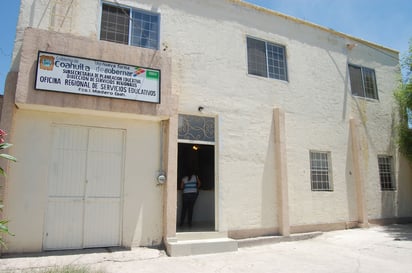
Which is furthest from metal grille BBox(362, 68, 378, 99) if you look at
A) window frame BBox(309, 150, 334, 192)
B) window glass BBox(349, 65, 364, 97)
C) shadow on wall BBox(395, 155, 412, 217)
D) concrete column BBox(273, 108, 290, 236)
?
concrete column BBox(273, 108, 290, 236)

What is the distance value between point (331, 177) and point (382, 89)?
4.93 meters

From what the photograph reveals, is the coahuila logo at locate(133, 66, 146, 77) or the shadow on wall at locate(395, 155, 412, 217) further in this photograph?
the shadow on wall at locate(395, 155, 412, 217)

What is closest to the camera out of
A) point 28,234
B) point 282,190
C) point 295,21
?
point 28,234

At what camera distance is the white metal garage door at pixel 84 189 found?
24.5ft

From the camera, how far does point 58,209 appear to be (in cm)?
748

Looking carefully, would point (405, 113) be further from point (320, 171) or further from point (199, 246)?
point (199, 246)

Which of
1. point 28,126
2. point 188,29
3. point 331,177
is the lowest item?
point 331,177

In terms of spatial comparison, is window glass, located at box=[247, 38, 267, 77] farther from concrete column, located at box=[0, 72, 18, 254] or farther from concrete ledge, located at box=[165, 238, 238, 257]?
concrete column, located at box=[0, 72, 18, 254]

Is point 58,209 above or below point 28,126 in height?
below

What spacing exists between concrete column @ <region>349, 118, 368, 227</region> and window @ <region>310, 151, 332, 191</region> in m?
1.16

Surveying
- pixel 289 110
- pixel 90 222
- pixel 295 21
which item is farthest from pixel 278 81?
pixel 90 222

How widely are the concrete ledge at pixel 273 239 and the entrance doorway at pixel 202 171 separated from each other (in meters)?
2.68

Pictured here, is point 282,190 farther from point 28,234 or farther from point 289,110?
point 28,234

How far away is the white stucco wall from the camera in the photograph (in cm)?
709
